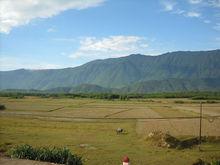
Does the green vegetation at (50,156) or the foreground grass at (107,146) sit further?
the foreground grass at (107,146)

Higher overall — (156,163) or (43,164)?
(43,164)

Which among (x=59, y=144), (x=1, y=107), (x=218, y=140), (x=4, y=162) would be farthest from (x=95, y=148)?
(x=1, y=107)

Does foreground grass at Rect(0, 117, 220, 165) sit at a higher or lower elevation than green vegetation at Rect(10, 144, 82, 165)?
lower

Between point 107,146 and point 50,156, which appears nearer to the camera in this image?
point 50,156

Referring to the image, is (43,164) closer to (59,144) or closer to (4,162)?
(4,162)

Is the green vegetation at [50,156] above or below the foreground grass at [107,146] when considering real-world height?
above

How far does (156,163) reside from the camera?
91.2ft

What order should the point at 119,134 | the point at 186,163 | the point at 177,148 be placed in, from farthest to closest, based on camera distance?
the point at 119,134, the point at 177,148, the point at 186,163

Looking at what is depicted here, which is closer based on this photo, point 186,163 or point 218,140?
point 186,163

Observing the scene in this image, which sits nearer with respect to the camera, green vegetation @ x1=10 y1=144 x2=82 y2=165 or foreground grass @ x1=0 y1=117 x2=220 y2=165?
green vegetation @ x1=10 y1=144 x2=82 y2=165

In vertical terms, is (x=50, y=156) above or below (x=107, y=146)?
above

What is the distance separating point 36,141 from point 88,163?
10864 mm

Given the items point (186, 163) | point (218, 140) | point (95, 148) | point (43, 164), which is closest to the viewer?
point (43, 164)

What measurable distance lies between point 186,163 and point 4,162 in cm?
1577
